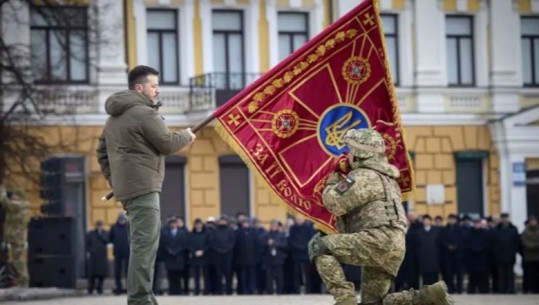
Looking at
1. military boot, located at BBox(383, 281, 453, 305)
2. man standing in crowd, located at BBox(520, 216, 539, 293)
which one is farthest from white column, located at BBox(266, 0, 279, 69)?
military boot, located at BBox(383, 281, 453, 305)

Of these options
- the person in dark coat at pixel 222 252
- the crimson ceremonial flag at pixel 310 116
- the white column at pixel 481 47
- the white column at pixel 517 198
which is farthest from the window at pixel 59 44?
the crimson ceremonial flag at pixel 310 116

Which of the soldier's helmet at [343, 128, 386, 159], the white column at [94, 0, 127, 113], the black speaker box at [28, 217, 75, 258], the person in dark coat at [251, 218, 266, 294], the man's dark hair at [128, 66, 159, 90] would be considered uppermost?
the white column at [94, 0, 127, 113]

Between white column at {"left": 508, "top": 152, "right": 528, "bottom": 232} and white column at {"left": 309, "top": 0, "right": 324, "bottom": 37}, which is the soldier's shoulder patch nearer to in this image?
white column at {"left": 309, "top": 0, "right": 324, "bottom": 37}

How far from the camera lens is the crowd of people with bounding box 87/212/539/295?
29.3 metres

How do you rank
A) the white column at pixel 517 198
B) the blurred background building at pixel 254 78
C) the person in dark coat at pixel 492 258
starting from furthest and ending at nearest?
the white column at pixel 517 198, the blurred background building at pixel 254 78, the person in dark coat at pixel 492 258

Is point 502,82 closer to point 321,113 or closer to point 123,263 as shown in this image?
point 123,263

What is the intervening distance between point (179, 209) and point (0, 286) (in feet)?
35.7

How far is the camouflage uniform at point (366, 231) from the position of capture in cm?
1248

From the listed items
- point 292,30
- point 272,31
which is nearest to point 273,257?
point 272,31

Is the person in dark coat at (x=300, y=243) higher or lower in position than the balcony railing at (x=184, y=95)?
lower

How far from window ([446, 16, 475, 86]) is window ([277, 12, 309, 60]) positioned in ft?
13.8

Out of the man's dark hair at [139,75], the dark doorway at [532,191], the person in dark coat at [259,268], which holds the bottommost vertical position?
the person in dark coat at [259,268]

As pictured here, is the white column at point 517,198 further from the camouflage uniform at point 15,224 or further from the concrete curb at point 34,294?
the concrete curb at point 34,294

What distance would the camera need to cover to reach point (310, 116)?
47.9 ft
